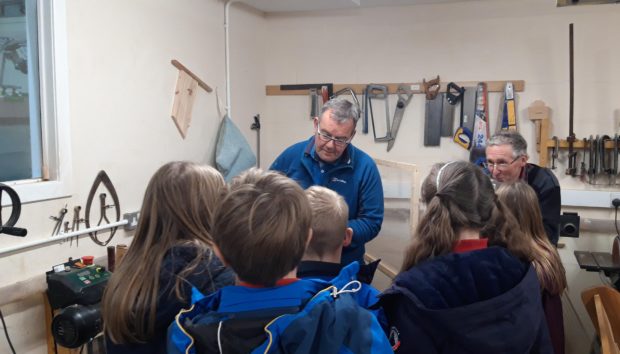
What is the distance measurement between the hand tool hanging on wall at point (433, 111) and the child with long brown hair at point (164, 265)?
2479mm

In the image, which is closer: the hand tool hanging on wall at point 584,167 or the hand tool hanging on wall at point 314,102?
the hand tool hanging on wall at point 584,167

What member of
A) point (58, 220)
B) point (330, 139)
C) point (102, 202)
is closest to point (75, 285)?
point (58, 220)

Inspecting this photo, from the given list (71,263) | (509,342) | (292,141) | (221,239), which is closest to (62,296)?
(71,263)

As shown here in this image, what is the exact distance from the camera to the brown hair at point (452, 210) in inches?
49.4

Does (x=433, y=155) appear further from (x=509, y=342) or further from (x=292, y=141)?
(x=509, y=342)

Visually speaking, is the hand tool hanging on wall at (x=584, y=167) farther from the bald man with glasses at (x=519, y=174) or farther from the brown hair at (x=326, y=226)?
the brown hair at (x=326, y=226)

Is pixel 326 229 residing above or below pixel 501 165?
below

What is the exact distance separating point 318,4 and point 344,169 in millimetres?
1749

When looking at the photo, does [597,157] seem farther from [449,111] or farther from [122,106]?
[122,106]

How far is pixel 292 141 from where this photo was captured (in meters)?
3.80

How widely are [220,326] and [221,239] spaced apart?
0.16 metres

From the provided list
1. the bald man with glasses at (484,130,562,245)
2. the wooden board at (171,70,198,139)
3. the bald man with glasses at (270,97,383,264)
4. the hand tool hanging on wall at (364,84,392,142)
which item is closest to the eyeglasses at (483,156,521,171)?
the bald man with glasses at (484,130,562,245)

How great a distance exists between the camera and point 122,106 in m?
2.35

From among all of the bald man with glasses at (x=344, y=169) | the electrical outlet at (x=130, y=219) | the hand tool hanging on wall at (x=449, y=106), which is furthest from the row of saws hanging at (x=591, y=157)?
the electrical outlet at (x=130, y=219)
